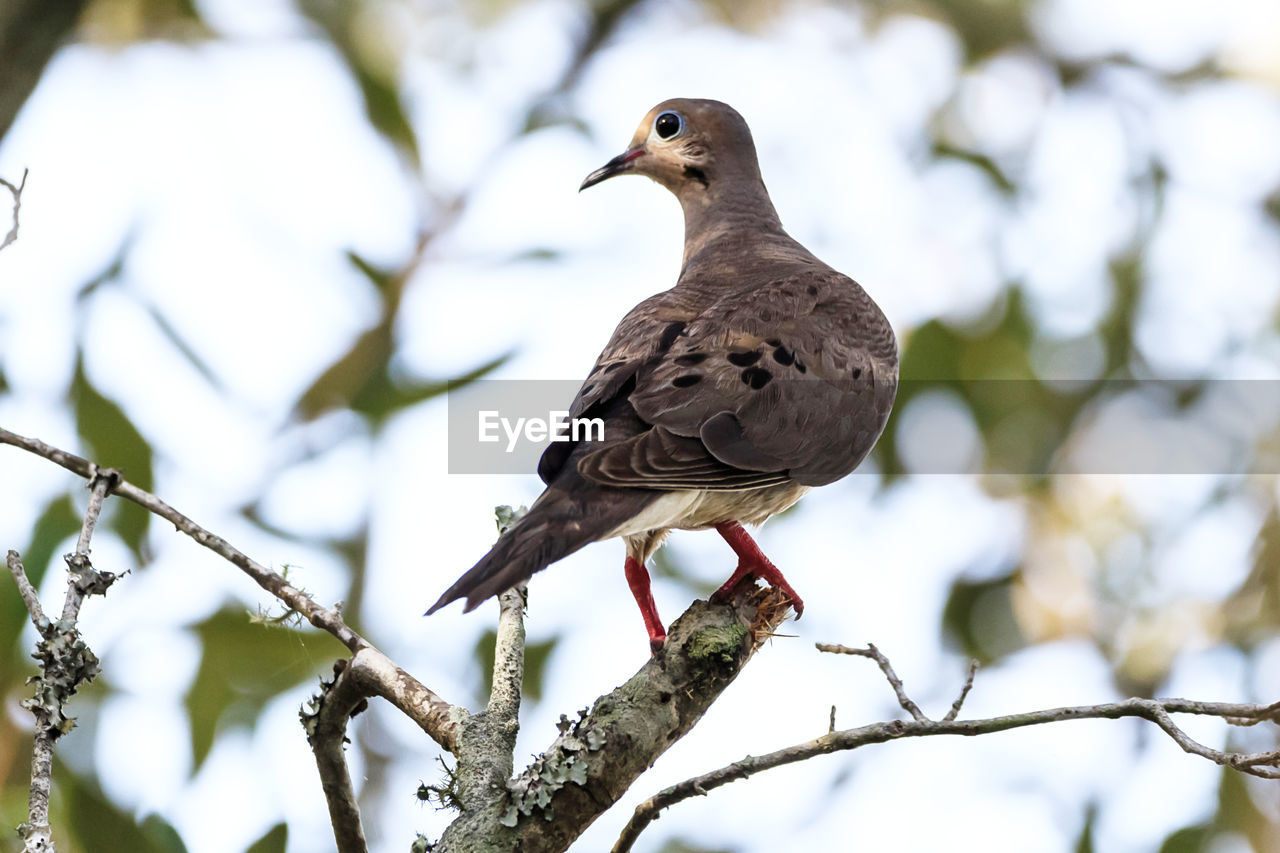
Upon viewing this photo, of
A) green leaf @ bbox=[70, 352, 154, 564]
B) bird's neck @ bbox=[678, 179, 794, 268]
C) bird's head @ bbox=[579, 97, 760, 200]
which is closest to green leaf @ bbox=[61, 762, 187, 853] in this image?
green leaf @ bbox=[70, 352, 154, 564]

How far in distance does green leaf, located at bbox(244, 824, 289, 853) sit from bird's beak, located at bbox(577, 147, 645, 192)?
263cm

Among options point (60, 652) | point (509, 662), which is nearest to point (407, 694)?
point (509, 662)

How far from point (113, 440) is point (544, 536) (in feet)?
7.56

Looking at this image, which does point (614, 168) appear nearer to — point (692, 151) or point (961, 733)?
point (692, 151)

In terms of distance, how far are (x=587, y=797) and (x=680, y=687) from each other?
1.16 ft

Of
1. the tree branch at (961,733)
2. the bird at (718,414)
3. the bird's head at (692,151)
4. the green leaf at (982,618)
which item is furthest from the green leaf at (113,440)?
the green leaf at (982,618)

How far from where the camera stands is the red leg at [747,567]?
10.4 ft

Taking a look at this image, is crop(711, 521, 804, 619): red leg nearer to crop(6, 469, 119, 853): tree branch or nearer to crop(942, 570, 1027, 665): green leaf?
crop(6, 469, 119, 853): tree branch

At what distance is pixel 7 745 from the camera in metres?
3.79

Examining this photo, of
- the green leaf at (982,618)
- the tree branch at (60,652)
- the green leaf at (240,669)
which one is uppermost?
the green leaf at (982,618)

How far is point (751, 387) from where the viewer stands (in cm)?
362

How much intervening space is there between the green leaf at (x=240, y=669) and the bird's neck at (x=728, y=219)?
1.92m

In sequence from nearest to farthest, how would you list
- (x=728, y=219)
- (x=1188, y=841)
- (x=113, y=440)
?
(x=113, y=440) → (x=728, y=219) → (x=1188, y=841)

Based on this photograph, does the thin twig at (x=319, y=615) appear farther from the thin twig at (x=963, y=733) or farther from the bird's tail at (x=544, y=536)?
the thin twig at (x=963, y=733)
